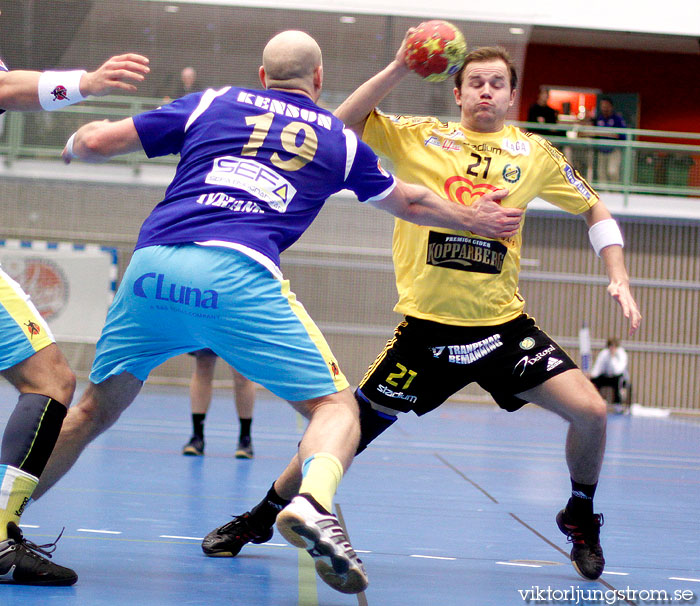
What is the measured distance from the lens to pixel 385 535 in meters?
4.48

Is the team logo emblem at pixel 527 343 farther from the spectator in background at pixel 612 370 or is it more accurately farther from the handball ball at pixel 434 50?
the spectator in background at pixel 612 370

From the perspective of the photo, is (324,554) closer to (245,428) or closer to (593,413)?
(593,413)

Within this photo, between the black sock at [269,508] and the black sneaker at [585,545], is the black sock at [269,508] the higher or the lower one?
the higher one

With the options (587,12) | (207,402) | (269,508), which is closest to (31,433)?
(269,508)

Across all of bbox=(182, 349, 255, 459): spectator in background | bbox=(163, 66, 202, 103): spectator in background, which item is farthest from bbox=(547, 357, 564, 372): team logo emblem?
bbox=(163, 66, 202, 103): spectator in background

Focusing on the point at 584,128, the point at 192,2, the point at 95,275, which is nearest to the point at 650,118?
the point at 584,128

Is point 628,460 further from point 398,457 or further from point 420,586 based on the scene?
point 420,586

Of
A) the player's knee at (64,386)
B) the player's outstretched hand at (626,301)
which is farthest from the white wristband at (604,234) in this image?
the player's knee at (64,386)

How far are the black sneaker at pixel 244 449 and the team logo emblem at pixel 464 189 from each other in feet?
12.0

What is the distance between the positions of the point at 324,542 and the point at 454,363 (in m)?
1.60

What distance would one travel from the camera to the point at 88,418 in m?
3.33

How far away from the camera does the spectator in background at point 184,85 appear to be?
55.8 ft

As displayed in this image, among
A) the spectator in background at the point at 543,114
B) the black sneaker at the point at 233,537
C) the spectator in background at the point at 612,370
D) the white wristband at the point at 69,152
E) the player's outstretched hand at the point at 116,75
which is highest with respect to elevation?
the spectator in background at the point at 543,114

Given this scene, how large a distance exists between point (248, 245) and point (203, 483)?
3133 millimetres
